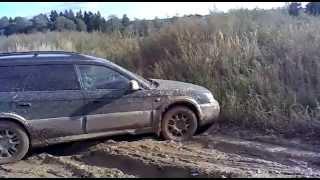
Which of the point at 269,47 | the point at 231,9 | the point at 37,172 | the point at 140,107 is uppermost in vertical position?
the point at 231,9

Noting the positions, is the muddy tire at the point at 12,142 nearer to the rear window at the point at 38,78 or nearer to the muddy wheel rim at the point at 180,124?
the rear window at the point at 38,78

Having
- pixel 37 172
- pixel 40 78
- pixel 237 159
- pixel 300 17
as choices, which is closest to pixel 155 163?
pixel 237 159

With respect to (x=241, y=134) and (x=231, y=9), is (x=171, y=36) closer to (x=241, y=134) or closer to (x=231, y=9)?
(x=231, y=9)

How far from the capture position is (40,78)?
26.2 feet

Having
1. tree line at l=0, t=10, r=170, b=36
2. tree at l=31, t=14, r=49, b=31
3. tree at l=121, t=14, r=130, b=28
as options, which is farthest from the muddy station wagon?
tree at l=31, t=14, r=49, b=31

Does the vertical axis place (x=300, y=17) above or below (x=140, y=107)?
above

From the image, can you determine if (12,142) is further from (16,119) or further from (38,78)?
(38,78)

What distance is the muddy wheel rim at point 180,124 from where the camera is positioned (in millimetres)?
8688

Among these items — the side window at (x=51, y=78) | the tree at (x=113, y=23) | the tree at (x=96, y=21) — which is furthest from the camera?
the tree at (x=96, y=21)

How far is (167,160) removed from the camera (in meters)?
7.41

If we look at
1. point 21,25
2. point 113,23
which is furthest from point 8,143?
point 21,25

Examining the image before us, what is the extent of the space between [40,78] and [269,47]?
20.6 feet

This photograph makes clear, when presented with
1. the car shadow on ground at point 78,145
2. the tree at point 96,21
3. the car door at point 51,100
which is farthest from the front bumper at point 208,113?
the tree at point 96,21

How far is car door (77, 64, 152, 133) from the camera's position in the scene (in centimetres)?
810
